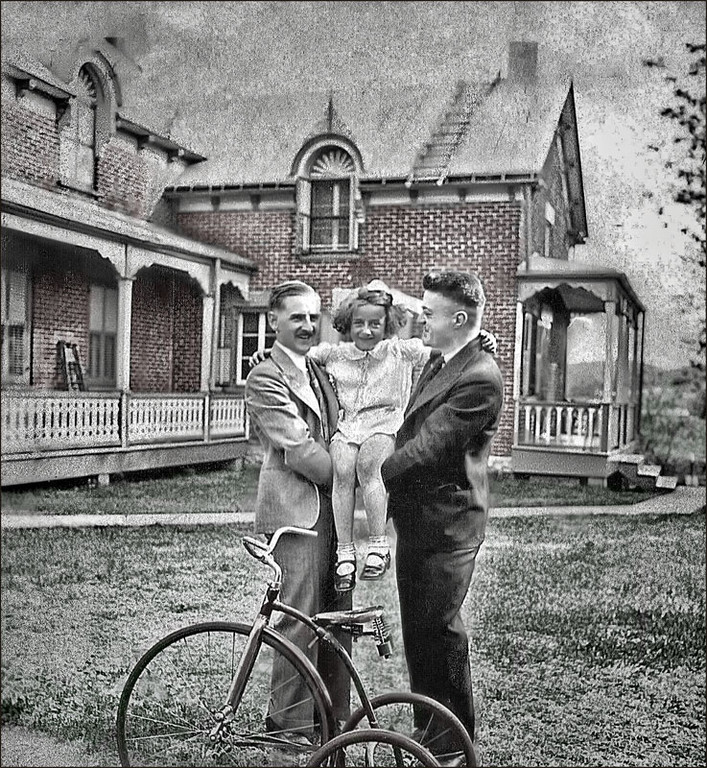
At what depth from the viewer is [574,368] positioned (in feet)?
14.3

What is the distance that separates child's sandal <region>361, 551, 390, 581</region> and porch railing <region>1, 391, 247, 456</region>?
0.96 meters

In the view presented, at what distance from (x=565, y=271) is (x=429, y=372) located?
31.3 inches

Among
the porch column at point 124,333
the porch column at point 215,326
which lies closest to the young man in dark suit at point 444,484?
the porch column at point 215,326

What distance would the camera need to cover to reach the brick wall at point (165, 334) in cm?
456

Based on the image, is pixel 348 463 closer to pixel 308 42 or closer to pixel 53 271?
pixel 53 271

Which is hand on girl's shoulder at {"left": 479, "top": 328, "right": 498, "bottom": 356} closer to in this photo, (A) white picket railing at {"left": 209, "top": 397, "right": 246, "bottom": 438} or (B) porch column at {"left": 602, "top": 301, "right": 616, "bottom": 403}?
(B) porch column at {"left": 602, "top": 301, "right": 616, "bottom": 403}

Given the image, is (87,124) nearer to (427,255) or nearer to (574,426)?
(427,255)

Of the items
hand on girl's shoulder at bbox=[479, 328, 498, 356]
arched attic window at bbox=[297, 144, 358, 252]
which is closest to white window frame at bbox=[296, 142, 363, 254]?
arched attic window at bbox=[297, 144, 358, 252]

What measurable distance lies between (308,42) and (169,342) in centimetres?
153

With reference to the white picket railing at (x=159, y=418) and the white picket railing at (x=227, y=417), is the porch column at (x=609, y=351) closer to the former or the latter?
the white picket railing at (x=227, y=417)

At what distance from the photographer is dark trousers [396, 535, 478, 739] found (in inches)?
166

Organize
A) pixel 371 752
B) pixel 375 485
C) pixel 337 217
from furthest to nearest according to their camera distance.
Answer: pixel 337 217 < pixel 375 485 < pixel 371 752

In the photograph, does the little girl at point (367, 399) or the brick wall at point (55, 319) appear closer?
the little girl at point (367, 399)

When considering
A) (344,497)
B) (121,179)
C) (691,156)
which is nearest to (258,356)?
(344,497)
